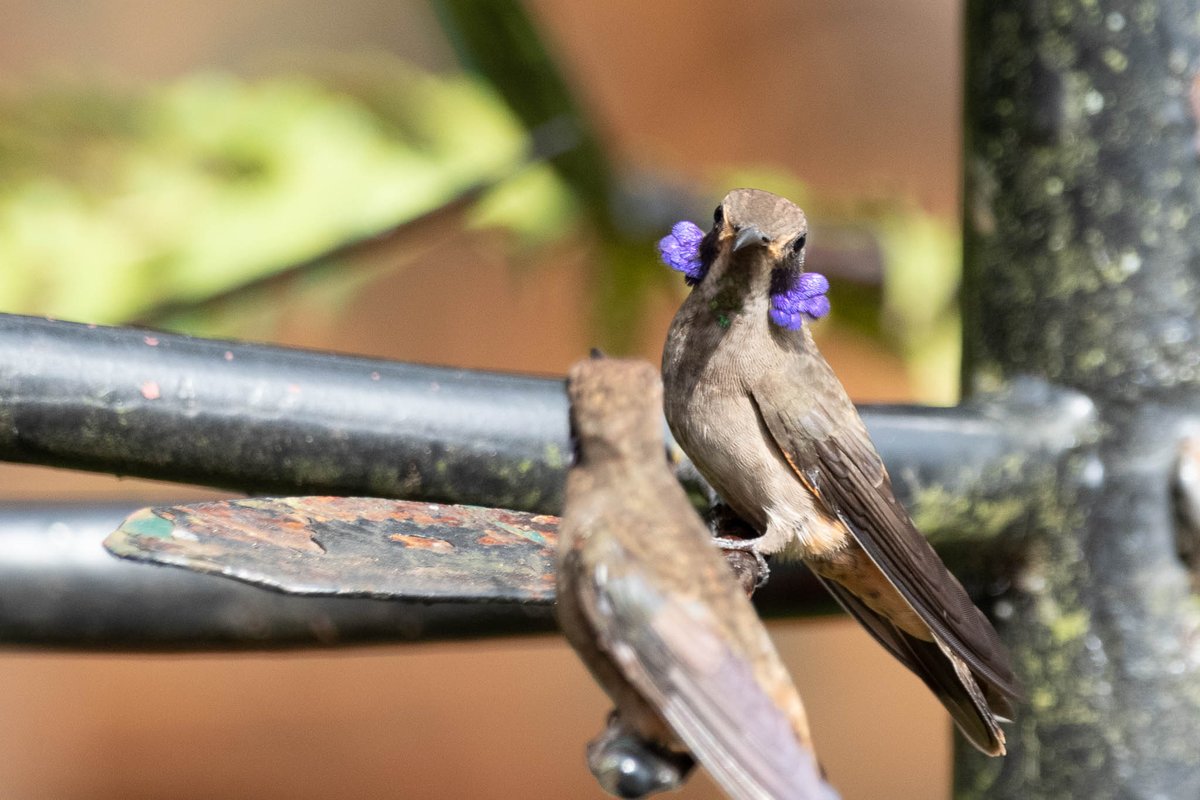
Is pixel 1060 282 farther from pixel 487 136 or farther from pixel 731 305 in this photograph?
pixel 487 136

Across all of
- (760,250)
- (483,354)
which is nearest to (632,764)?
(760,250)

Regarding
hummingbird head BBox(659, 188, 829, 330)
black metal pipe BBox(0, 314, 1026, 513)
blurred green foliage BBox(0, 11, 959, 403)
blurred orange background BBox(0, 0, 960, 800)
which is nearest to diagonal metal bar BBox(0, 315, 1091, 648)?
black metal pipe BBox(0, 314, 1026, 513)

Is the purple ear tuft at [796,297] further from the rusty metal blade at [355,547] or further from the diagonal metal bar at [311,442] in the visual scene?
the rusty metal blade at [355,547]

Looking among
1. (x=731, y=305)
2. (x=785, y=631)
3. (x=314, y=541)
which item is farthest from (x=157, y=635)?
(x=785, y=631)

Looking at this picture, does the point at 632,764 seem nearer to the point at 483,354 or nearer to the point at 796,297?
the point at 796,297

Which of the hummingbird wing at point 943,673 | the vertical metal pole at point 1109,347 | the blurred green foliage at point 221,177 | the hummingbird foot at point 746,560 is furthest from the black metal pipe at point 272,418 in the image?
the blurred green foliage at point 221,177

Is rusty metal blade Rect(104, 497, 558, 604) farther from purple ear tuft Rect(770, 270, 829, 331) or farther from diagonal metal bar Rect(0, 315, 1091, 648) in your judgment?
purple ear tuft Rect(770, 270, 829, 331)
